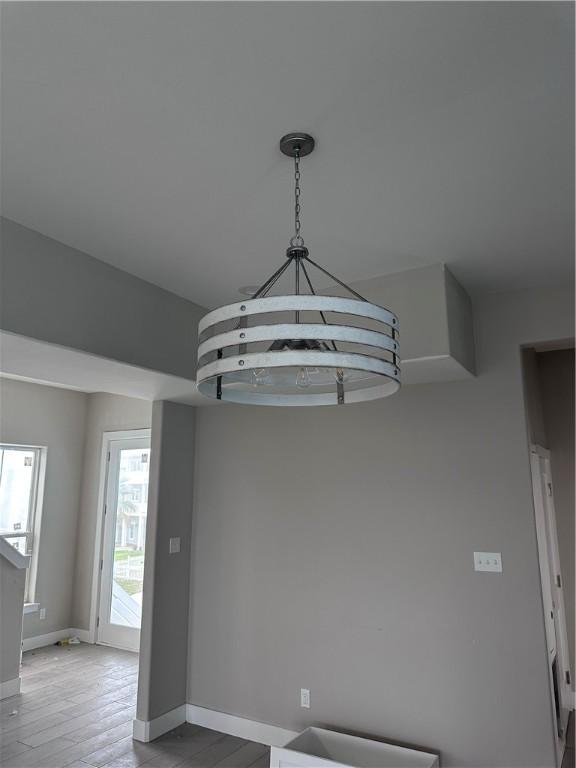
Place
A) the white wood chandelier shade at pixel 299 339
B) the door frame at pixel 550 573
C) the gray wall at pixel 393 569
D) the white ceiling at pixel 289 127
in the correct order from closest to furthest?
the white wood chandelier shade at pixel 299 339 → the white ceiling at pixel 289 127 → the gray wall at pixel 393 569 → the door frame at pixel 550 573

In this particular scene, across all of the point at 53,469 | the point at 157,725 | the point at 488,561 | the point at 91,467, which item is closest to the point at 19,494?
the point at 53,469

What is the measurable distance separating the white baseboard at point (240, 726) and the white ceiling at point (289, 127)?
297 cm

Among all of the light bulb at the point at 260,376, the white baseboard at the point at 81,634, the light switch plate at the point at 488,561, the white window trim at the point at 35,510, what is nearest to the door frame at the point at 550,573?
the light switch plate at the point at 488,561

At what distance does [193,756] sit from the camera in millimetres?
3219

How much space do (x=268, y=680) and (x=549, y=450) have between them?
2774 millimetres

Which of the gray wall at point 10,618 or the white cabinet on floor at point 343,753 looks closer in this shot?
the white cabinet on floor at point 343,753

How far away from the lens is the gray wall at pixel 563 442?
411 cm

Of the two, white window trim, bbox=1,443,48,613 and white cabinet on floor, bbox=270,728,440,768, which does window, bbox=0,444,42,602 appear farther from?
white cabinet on floor, bbox=270,728,440,768

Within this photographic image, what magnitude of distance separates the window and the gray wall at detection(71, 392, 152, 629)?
508 millimetres

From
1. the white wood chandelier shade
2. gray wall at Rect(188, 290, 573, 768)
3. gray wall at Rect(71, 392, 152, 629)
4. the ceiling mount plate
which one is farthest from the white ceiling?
gray wall at Rect(71, 392, 152, 629)

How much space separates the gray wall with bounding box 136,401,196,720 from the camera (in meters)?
3.57

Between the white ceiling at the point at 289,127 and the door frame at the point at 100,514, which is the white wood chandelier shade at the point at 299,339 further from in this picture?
the door frame at the point at 100,514

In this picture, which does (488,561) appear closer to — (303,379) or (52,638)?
(303,379)

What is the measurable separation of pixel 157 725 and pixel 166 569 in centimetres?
97
